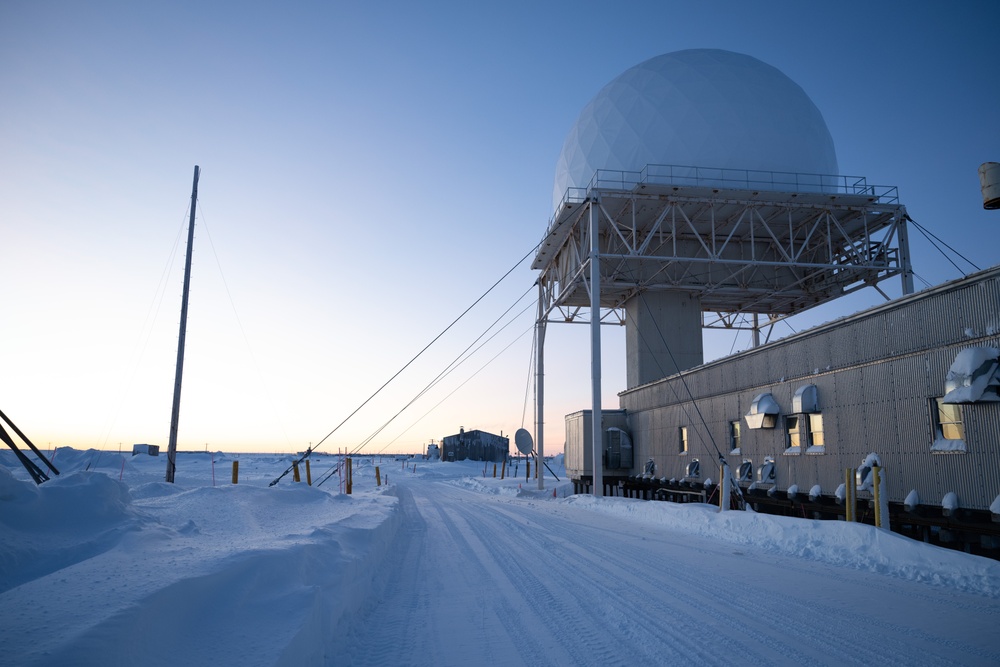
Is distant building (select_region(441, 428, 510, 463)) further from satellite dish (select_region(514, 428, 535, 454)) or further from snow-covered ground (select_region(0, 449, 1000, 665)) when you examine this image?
snow-covered ground (select_region(0, 449, 1000, 665))

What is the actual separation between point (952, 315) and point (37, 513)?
53.3 ft

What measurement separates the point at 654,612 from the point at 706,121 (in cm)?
2742

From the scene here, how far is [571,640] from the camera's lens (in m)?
5.64

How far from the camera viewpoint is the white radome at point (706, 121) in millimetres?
28781

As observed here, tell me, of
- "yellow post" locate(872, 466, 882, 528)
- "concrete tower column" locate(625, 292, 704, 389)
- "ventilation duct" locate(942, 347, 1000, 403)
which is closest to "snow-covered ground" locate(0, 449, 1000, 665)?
"yellow post" locate(872, 466, 882, 528)

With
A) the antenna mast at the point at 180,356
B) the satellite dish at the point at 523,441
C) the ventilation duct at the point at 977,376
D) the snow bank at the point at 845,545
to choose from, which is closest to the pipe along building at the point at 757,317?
the ventilation duct at the point at 977,376

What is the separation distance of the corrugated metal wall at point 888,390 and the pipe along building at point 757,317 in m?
0.05

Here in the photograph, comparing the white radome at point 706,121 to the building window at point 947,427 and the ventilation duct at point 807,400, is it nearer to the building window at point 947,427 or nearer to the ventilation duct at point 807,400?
the ventilation duct at point 807,400

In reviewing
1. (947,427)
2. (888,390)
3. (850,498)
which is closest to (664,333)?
(888,390)

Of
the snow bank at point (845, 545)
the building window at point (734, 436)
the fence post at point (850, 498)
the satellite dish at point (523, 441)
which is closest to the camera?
the snow bank at point (845, 545)

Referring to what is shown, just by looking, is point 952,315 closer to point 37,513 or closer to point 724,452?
point 724,452

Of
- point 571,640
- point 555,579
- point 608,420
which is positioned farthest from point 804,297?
point 571,640

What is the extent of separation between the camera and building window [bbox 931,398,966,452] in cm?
1248

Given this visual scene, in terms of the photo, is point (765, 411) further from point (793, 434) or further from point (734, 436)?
point (734, 436)
